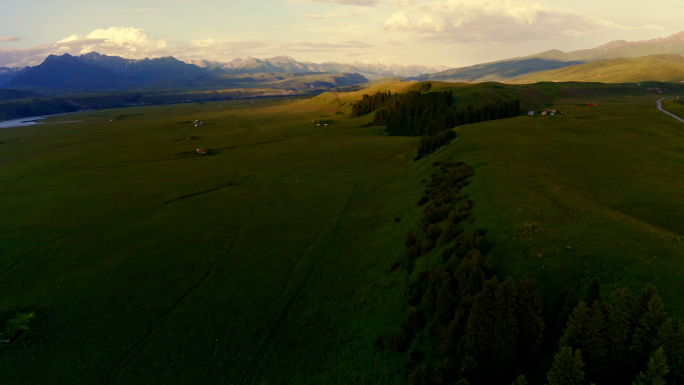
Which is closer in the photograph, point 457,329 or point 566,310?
point 566,310

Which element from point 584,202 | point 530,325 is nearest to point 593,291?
point 530,325

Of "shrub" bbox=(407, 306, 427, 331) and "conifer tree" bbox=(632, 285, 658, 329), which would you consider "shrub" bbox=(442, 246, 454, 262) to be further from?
"conifer tree" bbox=(632, 285, 658, 329)

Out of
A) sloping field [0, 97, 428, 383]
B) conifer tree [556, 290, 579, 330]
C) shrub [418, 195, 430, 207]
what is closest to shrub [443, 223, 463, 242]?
sloping field [0, 97, 428, 383]

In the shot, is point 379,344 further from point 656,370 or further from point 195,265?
point 195,265

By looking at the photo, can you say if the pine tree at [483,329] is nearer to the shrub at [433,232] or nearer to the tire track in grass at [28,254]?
the shrub at [433,232]

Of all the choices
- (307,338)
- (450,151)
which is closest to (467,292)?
(307,338)

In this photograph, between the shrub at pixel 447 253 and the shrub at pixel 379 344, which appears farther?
the shrub at pixel 447 253

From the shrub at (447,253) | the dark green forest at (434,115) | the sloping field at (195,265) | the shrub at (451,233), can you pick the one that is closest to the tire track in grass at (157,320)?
the sloping field at (195,265)
